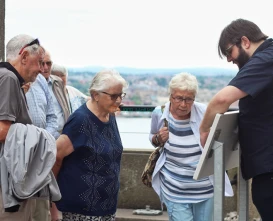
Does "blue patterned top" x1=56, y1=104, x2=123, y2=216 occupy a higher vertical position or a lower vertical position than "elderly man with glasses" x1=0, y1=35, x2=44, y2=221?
lower

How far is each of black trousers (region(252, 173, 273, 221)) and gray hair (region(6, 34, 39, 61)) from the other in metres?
1.69

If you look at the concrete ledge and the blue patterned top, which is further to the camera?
the concrete ledge

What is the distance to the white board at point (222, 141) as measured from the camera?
508 cm

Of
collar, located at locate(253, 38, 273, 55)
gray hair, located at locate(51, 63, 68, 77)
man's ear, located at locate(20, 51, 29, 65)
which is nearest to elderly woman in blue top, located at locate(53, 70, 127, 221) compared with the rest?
man's ear, located at locate(20, 51, 29, 65)

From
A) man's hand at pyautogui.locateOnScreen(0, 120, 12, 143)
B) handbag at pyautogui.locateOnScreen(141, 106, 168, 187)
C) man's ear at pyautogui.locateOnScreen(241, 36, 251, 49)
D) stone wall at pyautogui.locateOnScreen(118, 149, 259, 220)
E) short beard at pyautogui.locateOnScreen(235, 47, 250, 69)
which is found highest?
man's ear at pyautogui.locateOnScreen(241, 36, 251, 49)

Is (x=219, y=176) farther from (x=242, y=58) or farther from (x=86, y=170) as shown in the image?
(x=86, y=170)

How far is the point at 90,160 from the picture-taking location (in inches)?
237

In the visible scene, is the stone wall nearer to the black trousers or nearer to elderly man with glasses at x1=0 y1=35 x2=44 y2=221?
elderly man with glasses at x1=0 y1=35 x2=44 y2=221

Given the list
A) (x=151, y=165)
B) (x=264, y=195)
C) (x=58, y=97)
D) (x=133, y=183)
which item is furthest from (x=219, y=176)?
(x=133, y=183)

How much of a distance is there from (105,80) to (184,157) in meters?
1.13

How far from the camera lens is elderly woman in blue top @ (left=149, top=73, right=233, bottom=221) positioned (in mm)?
6867

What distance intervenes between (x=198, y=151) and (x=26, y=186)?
1.93m

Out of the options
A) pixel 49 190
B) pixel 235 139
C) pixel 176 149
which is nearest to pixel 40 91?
pixel 176 149

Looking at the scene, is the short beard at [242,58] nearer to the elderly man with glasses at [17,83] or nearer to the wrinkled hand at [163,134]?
the elderly man with glasses at [17,83]
